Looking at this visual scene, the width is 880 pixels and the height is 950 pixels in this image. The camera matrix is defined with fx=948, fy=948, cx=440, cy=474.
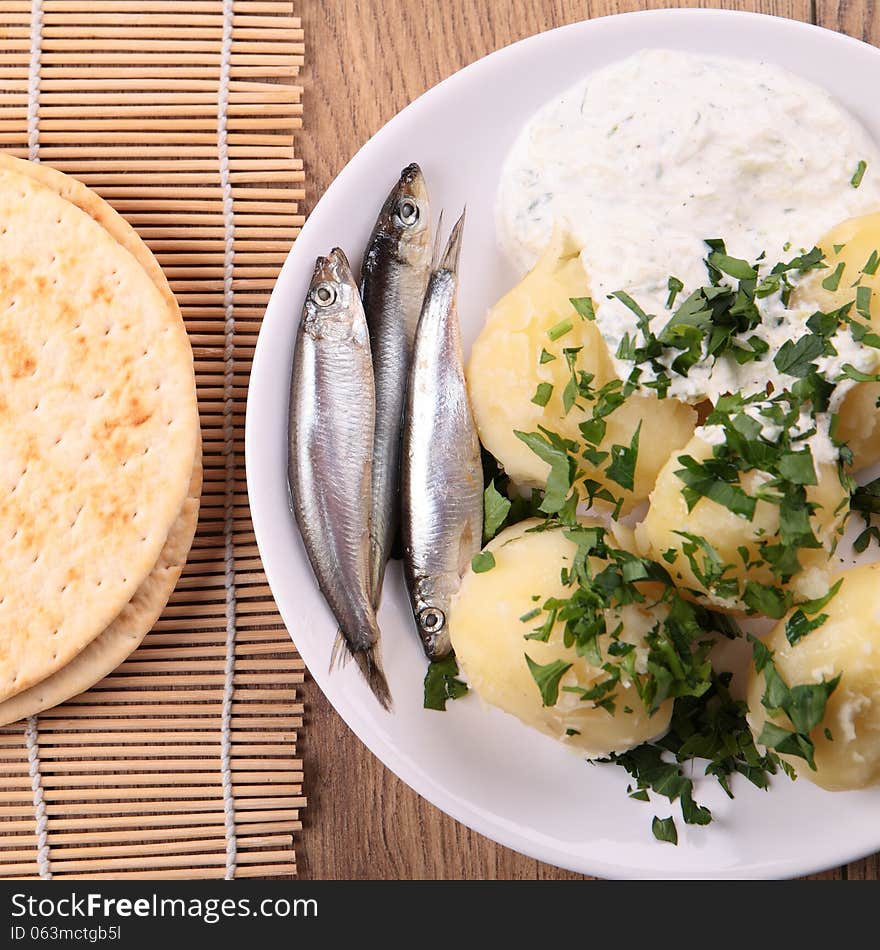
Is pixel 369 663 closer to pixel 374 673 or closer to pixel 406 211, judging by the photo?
pixel 374 673

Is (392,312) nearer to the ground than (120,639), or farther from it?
farther from it

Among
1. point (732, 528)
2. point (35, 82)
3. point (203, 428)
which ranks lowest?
point (203, 428)

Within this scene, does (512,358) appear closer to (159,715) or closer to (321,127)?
(321,127)

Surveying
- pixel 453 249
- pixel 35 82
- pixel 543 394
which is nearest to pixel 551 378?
pixel 543 394

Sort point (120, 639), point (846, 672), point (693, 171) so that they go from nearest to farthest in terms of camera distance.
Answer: point (846, 672) → point (693, 171) → point (120, 639)

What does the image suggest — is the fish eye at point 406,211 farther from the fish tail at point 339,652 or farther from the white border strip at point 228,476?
the fish tail at point 339,652

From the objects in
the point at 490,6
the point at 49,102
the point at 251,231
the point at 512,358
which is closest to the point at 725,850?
the point at 512,358
